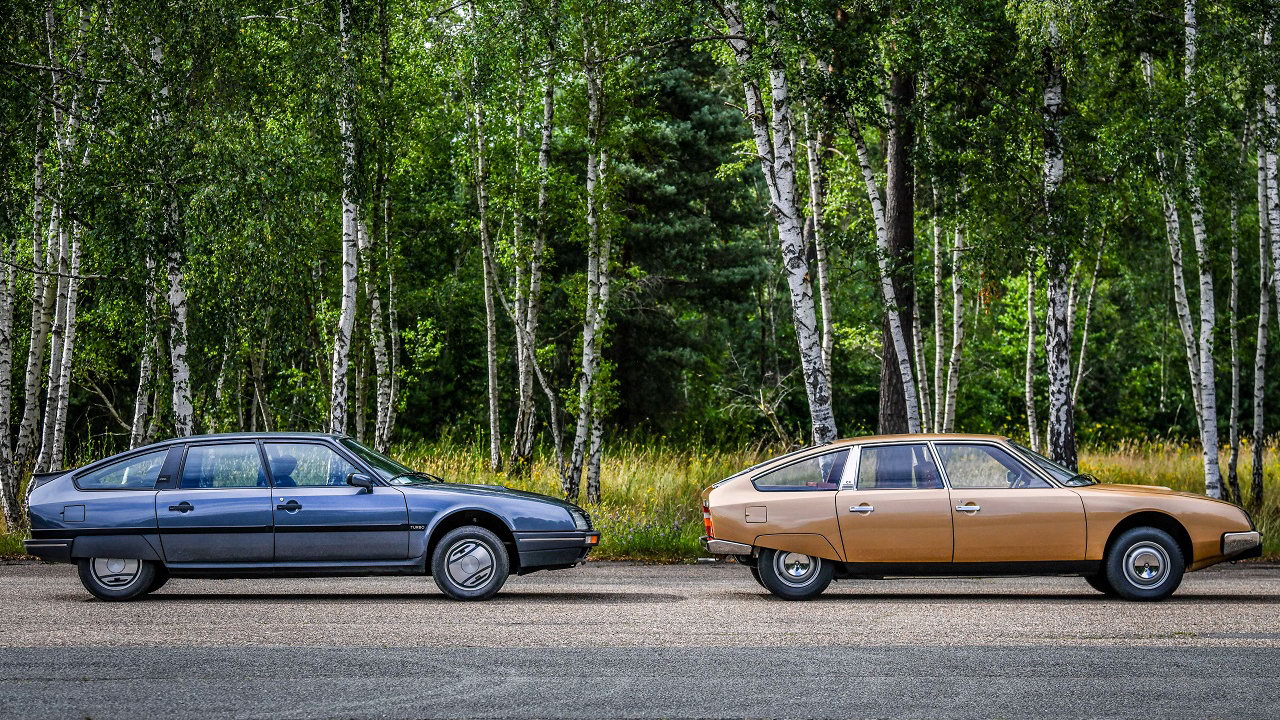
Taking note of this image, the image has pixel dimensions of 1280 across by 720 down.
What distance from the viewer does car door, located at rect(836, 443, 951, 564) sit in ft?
39.3

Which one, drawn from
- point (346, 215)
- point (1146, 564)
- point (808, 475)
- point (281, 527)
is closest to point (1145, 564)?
point (1146, 564)

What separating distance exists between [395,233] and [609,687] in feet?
73.6

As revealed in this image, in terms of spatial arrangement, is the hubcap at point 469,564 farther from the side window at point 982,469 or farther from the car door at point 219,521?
the side window at point 982,469

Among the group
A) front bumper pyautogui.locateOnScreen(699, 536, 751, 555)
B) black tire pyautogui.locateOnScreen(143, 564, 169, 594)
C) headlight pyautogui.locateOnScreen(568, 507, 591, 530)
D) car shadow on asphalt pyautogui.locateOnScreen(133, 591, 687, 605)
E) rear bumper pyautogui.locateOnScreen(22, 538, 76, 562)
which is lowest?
car shadow on asphalt pyautogui.locateOnScreen(133, 591, 687, 605)

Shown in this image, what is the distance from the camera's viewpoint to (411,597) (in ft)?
41.5

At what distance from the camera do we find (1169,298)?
138 feet

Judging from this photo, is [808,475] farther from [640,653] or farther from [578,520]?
[640,653]

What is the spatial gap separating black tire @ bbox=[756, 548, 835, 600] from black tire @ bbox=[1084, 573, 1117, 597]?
2521 millimetres

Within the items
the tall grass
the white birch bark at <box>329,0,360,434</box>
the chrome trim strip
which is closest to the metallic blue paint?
the tall grass

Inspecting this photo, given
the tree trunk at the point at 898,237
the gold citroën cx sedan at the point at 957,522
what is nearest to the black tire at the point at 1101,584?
the gold citroën cx sedan at the point at 957,522

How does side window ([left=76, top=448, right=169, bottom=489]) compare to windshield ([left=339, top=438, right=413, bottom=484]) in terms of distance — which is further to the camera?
windshield ([left=339, top=438, right=413, bottom=484])

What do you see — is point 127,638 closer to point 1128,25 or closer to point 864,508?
point 864,508

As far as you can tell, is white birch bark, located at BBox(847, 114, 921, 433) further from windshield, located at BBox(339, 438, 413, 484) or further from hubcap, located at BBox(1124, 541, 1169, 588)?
windshield, located at BBox(339, 438, 413, 484)

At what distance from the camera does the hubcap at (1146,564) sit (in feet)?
39.2
